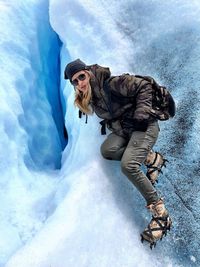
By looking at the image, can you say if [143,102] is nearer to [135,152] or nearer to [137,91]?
[137,91]

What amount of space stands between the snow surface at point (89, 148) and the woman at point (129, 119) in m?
0.14

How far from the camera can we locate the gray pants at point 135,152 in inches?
100

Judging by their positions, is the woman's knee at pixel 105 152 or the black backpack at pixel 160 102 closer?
the black backpack at pixel 160 102

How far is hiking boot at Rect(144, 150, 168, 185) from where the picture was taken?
2748mm

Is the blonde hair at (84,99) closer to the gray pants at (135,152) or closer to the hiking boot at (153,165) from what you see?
the gray pants at (135,152)

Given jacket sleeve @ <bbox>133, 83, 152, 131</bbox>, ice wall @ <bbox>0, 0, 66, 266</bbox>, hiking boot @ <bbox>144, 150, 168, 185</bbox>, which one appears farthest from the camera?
ice wall @ <bbox>0, 0, 66, 266</bbox>

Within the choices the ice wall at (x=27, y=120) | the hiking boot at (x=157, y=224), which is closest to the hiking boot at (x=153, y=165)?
the hiking boot at (x=157, y=224)

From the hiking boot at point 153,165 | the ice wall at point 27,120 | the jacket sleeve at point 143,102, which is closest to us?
the jacket sleeve at point 143,102

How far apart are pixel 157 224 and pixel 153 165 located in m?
0.38

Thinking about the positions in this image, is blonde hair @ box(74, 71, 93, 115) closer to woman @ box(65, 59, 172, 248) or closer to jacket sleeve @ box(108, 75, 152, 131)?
woman @ box(65, 59, 172, 248)

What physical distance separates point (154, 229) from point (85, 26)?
192cm

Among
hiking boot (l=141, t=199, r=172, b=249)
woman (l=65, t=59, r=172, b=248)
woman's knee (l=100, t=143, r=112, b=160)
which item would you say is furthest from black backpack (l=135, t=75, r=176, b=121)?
hiking boot (l=141, t=199, r=172, b=249)

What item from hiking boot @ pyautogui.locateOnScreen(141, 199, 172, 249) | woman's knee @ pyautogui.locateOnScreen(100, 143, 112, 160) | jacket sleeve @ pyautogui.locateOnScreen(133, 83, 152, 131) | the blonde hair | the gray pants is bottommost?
hiking boot @ pyautogui.locateOnScreen(141, 199, 172, 249)

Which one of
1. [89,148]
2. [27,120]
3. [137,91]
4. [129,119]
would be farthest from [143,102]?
[27,120]
